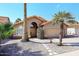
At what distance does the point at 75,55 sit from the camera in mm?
8500

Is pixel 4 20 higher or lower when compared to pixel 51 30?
higher

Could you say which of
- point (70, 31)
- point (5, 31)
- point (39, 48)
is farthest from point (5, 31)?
point (70, 31)

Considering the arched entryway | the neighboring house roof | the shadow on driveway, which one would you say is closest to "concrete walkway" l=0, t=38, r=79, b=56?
the shadow on driveway

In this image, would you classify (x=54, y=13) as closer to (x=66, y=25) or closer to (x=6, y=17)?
(x=66, y=25)

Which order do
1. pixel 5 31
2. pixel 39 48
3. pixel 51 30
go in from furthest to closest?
pixel 51 30, pixel 39 48, pixel 5 31

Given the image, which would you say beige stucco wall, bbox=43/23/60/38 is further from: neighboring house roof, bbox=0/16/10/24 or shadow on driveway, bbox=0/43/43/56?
neighboring house roof, bbox=0/16/10/24

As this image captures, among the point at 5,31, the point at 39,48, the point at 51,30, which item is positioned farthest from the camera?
the point at 51,30

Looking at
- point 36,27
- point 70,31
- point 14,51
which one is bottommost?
point 14,51

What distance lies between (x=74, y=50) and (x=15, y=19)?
1.83 meters

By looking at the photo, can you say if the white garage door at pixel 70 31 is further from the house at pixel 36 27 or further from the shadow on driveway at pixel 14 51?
the shadow on driveway at pixel 14 51

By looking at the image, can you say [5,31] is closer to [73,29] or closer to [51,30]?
[51,30]

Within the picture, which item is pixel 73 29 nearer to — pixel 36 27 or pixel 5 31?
pixel 36 27


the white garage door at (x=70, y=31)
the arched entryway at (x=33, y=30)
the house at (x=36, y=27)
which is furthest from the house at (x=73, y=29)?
the arched entryway at (x=33, y=30)

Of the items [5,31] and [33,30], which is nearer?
[5,31]
